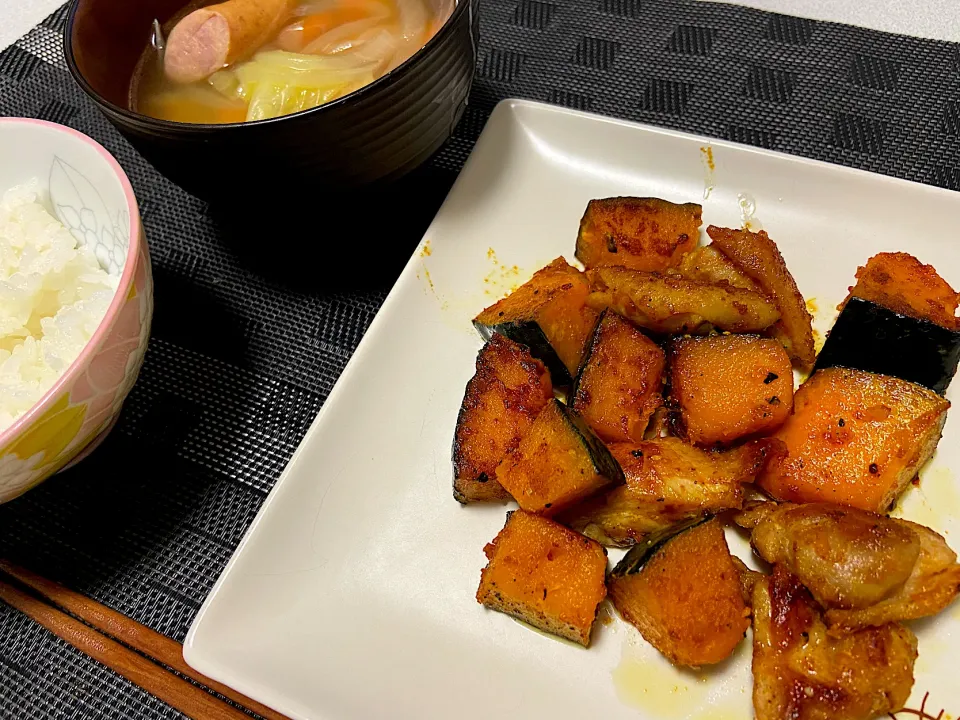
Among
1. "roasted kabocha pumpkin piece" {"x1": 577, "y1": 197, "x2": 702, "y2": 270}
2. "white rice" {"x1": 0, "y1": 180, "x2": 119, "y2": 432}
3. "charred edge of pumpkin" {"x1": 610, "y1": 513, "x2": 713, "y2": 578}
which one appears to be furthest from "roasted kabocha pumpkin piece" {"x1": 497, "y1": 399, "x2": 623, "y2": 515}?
"white rice" {"x1": 0, "y1": 180, "x2": 119, "y2": 432}

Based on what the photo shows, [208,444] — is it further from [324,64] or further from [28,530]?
[324,64]

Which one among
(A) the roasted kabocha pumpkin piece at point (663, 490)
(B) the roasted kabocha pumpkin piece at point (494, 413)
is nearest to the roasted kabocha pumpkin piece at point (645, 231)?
(B) the roasted kabocha pumpkin piece at point (494, 413)

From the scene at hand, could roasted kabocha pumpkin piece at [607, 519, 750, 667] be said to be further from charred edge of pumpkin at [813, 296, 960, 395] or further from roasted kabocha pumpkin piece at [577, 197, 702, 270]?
roasted kabocha pumpkin piece at [577, 197, 702, 270]

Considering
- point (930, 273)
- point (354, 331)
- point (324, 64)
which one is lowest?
point (354, 331)

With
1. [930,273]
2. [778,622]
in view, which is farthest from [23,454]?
[930,273]

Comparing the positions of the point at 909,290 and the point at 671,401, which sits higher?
the point at 909,290

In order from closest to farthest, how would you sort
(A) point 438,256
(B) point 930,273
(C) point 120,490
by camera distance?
(B) point 930,273, (C) point 120,490, (A) point 438,256

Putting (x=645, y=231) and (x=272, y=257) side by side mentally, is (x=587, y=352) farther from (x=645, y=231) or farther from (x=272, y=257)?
(x=272, y=257)

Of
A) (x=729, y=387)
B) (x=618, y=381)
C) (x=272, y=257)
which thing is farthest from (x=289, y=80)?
(x=729, y=387)

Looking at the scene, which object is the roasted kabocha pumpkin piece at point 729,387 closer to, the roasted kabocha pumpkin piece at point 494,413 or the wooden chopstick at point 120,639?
the roasted kabocha pumpkin piece at point 494,413
